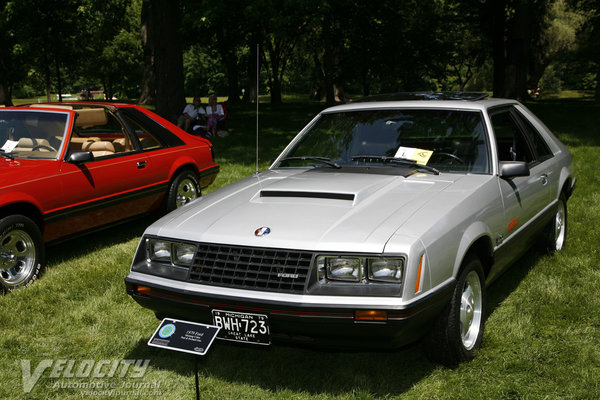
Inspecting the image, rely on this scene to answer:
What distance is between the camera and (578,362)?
3766 mm

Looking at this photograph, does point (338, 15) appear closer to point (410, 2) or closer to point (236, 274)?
point (410, 2)

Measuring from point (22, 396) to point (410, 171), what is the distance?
2784 mm

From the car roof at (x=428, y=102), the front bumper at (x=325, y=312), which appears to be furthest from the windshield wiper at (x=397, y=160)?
the front bumper at (x=325, y=312)

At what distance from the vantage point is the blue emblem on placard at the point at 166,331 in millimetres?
3125

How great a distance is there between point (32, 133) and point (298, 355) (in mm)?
3894

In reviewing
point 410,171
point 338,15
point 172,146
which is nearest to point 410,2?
point 338,15

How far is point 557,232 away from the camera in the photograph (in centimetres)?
601

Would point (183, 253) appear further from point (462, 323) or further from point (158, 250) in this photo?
point (462, 323)

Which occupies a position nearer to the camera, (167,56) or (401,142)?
(401,142)

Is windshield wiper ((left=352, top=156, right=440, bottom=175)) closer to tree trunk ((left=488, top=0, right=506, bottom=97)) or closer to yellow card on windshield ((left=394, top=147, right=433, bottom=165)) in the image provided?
yellow card on windshield ((left=394, top=147, right=433, bottom=165))

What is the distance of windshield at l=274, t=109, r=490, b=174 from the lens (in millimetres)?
4410

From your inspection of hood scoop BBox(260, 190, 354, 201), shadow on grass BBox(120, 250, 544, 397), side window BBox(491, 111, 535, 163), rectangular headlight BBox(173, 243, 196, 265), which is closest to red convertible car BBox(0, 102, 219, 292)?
shadow on grass BBox(120, 250, 544, 397)

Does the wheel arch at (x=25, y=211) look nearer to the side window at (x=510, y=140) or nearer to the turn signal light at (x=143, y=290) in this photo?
the turn signal light at (x=143, y=290)

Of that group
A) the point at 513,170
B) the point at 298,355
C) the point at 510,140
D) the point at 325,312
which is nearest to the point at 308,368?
the point at 298,355
